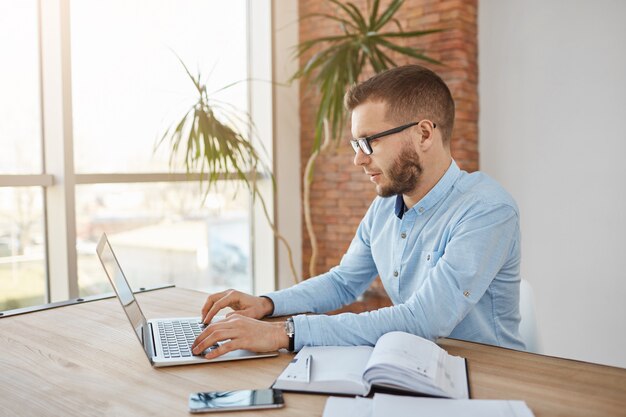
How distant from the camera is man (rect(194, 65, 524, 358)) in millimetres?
1544

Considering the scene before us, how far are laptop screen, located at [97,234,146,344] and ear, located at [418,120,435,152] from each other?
3.18ft

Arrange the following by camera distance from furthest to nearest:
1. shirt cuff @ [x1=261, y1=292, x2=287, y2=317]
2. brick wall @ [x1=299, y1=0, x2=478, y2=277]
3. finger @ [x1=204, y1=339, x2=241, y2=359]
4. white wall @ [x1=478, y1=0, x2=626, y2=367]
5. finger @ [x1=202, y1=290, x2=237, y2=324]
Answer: brick wall @ [x1=299, y1=0, x2=478, y2=277] < white wall @ [x1=478, y1=0, x2=626, y2=367] < shirt cuff @ [x1=261, y1=292, x2=287, y2=317] < finger @ [x1=202, y1=290, x2=237, y2=324] < finger @ [x1=204, y1=339, x2=241, y2=359]

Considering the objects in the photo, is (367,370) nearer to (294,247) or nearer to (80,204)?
(80,204)

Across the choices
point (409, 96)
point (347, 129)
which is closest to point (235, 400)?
point (409, 96)

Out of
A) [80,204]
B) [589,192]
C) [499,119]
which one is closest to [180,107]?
[80,204]

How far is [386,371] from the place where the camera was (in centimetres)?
123

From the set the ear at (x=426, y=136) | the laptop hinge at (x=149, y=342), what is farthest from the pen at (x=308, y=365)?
the ear at (x=426, y=136)

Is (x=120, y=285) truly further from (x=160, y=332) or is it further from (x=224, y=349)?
(x=224, y=349)

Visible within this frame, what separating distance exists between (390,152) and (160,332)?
868mm

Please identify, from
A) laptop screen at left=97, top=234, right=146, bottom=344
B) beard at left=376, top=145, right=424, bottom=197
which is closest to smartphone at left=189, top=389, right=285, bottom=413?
laptop screen at left=97, top=234, right=146, bottom=344

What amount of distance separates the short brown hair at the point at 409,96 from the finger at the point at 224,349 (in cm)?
84

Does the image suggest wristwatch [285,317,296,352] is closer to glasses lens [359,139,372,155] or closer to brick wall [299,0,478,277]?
glasses lens [359,139,372,155]

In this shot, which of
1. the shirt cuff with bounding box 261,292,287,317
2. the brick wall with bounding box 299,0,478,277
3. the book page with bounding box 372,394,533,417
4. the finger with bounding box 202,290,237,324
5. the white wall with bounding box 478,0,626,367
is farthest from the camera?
the brick wall with bounding box 299,0,478,277

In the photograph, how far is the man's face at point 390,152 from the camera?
1870 millimetres
